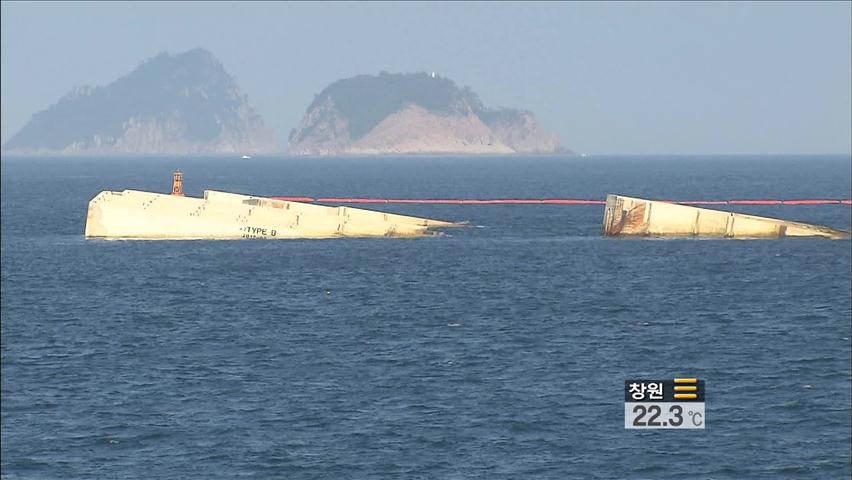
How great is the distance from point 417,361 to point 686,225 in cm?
→ 6040

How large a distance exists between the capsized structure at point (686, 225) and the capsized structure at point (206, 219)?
70.2 feet

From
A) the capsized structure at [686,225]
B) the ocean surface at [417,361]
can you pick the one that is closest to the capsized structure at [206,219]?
the ocean surface at [417,361]

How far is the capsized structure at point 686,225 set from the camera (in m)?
112

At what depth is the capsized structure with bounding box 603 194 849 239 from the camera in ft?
368

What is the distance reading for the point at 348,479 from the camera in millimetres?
39375

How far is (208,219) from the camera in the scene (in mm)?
110688
